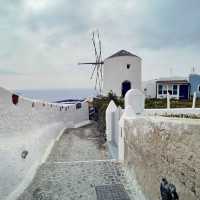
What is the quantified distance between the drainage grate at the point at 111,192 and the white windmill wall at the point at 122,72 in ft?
63.7

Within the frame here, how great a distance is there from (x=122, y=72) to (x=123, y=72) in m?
0.11

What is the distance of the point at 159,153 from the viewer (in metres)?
4.09

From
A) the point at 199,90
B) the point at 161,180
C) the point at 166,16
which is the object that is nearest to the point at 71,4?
the point at 166,16

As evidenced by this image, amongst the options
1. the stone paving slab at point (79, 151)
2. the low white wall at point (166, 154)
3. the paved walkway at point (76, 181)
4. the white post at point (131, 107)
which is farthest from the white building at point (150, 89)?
the low white wall at point (166, 154)

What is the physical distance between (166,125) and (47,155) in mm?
6194

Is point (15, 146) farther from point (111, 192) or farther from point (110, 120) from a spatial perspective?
point (110, 120)

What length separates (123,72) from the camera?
2447 centimetres

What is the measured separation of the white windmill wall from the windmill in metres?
5.03

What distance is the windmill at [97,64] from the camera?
3113cm

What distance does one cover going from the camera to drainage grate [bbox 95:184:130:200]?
5016 millimetres

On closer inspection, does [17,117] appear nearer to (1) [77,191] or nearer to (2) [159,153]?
(1) [77,191]

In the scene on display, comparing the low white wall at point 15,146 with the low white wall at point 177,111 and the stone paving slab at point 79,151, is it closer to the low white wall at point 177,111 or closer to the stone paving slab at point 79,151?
the stone paving slab at point 79,151

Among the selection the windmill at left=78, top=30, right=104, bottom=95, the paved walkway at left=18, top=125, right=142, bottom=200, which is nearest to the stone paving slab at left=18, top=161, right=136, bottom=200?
the paved walkway at left=18, top=125, right=142, bottom=200

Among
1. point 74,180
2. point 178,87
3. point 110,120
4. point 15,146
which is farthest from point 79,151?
point 178,87
